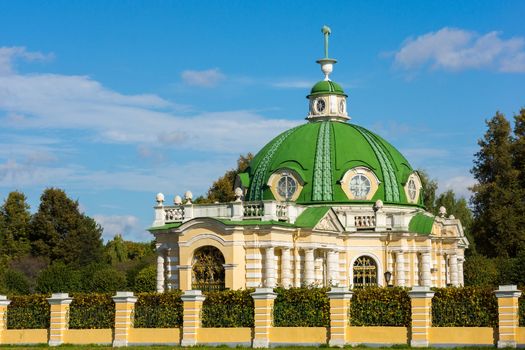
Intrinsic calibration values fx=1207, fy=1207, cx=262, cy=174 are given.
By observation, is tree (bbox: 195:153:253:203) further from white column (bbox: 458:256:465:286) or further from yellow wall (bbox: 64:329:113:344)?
yellow wall (bbox: 64:329:113:344)

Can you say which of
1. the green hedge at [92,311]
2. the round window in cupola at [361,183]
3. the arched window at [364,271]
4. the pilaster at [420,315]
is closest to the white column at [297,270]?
the arched window at [364,271]

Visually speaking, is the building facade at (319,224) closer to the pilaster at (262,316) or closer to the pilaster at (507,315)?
the pilaster at (262,316)

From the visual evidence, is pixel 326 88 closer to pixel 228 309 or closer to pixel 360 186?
pixel 360 186

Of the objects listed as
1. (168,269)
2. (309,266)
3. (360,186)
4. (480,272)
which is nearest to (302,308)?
(309,266)

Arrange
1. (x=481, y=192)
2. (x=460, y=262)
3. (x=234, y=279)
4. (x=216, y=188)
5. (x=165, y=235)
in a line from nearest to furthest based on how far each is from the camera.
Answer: (x=234, y=279) < (x=165, y=235) < (x=460, y=262) < (x=481, y=192) < (x=216, y=188)

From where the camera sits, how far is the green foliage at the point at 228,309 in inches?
1540

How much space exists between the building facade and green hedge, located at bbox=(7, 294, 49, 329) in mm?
11160

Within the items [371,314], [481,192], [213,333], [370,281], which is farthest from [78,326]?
[481,192]

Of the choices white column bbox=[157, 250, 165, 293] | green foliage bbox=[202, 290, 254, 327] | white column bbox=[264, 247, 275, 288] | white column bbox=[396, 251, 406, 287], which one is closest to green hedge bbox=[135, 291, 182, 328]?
green foliage bbox=[202, 290, 254, 327]

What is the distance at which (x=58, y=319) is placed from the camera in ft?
136

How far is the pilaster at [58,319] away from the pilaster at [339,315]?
9571 mm

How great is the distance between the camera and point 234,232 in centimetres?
5181

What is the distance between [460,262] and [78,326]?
30.0m

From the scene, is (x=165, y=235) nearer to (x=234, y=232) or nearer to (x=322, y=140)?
(x=234, y=232)
